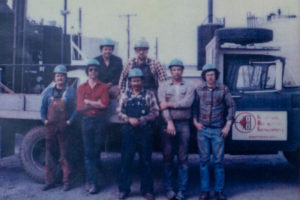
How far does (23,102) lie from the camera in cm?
523

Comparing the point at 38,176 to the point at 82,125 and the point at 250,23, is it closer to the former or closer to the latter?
the point at 82,125

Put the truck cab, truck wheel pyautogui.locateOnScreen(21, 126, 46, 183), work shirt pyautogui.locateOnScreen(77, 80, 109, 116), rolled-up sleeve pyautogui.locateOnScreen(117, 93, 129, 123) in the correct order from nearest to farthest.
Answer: rolled-up sleeve pyautogui.locateOnScreen(117, 93, 129, 123)
work shirt pyautogui.locateOnScreen(77, 80, 109, 116)
the truck cab
truck wheel pyautogui.locateOnScreen(21, 126, 46, 183)

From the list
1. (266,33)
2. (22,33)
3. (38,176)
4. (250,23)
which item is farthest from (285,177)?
(250,23)

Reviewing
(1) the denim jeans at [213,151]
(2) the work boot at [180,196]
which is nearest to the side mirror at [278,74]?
(1) the denim jeans at [213,151]

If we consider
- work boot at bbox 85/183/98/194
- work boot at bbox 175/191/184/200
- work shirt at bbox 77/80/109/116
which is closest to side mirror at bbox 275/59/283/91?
work boot at bbox 175/191/184/200

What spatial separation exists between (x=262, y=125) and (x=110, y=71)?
2575mm

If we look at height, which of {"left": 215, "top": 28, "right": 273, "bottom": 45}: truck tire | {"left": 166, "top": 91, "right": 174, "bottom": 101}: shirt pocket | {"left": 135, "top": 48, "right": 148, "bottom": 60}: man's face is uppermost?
{"left": 215, "top": 28, "right": 273, "bottom": 45}: truck tire

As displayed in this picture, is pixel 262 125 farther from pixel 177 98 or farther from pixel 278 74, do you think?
pixel 177 98

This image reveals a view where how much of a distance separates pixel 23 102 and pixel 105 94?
59.6 inches

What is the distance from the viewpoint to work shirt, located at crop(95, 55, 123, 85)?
17.0 feet

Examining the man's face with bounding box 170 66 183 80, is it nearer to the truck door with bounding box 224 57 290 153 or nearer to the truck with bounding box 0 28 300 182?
the truck with bounding box 0 28 300 182

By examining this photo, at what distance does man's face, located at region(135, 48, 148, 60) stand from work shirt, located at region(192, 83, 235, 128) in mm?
1016

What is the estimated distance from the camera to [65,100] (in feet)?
16.2

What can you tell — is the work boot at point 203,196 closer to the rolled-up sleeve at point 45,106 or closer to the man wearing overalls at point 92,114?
the man wearing overalls at point 92,114
